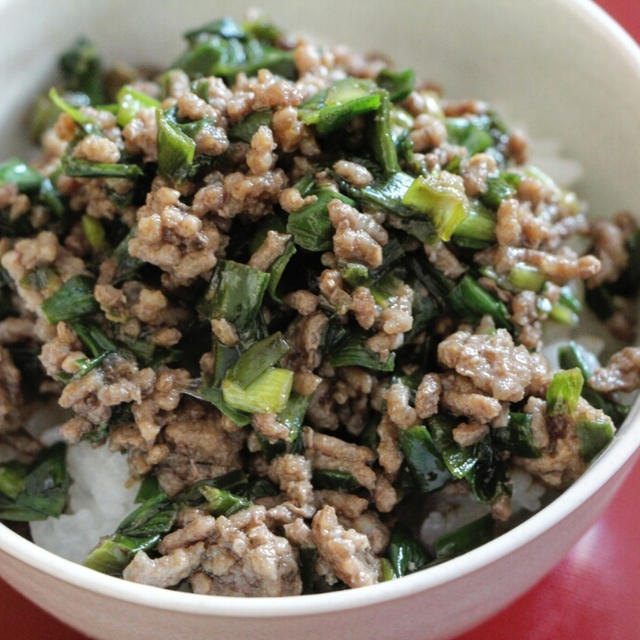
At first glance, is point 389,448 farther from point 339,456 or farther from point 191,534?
point 191,534

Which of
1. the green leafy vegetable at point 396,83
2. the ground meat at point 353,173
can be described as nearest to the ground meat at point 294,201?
the ground meat at point 353,173

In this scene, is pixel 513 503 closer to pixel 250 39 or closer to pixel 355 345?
pixel 355 345

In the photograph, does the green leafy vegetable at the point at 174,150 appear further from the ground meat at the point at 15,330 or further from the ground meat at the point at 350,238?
the ground meat at the point at 15,330

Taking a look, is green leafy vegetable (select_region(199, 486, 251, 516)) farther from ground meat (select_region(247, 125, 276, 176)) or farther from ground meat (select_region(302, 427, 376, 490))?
ground meat (select_region(247, 125, 276, 176))

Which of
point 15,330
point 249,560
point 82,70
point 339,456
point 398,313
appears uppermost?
point 398,313

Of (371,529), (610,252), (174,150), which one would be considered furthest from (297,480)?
(610,252)

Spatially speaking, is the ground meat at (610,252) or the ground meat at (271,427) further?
the ground meat at (610,252)
